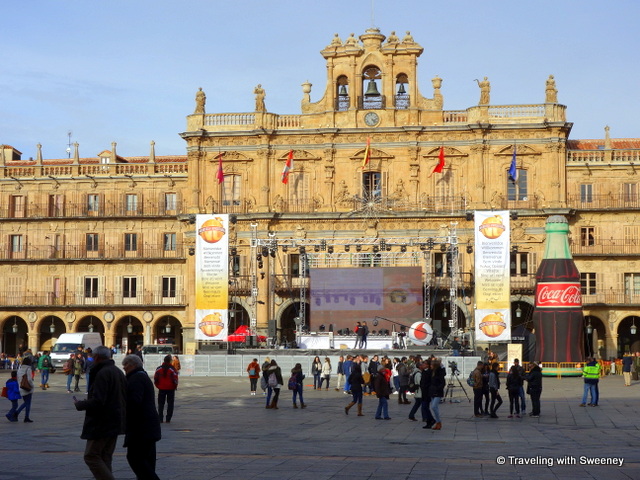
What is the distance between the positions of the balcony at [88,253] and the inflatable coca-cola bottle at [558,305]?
1118 inches

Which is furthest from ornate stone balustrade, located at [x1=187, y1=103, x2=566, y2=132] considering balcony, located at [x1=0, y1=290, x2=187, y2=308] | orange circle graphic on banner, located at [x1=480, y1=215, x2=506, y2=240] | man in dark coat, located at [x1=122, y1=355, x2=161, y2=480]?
man in dark coat, located at [x1=122, y1=355, x2=161, y2=480]

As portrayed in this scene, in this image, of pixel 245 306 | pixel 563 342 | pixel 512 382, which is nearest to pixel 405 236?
pixel 245 306

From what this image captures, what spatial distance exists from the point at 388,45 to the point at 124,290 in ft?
79.7

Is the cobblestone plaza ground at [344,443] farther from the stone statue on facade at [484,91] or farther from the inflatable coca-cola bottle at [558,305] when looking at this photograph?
the stone statue on facade at [484,91]

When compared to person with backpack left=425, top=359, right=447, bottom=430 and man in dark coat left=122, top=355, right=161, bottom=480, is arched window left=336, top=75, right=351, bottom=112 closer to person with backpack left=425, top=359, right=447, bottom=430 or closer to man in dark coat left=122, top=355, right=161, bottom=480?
person with backpack left=425, top=359, right=447, bottom=430

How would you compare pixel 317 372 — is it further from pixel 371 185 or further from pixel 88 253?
pixel 88 253

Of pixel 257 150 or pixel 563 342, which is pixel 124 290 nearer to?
pixel 257 150

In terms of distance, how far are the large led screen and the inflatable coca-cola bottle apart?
9663mm

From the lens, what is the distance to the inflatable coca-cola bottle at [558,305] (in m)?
48.3

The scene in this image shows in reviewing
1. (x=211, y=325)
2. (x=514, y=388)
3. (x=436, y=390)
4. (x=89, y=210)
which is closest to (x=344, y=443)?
(x=436, y=390)

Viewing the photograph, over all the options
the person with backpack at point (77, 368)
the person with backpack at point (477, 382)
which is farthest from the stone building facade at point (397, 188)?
the person with backpack at point (477, 382)

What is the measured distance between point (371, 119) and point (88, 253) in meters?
22.3

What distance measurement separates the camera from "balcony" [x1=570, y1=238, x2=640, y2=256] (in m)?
64.0

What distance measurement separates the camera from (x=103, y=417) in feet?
41.3
